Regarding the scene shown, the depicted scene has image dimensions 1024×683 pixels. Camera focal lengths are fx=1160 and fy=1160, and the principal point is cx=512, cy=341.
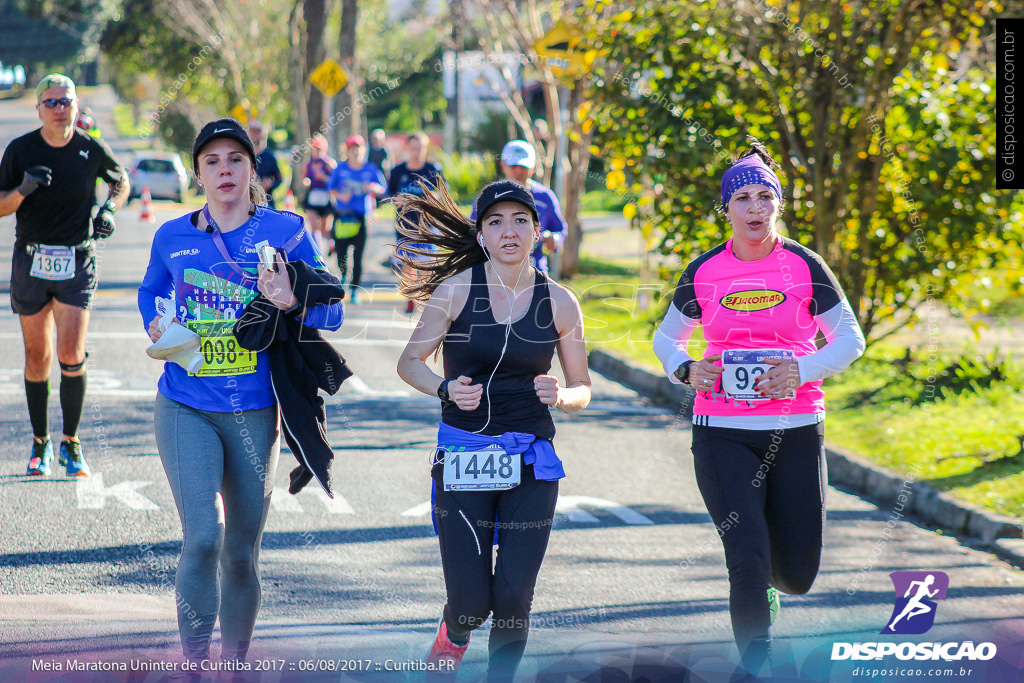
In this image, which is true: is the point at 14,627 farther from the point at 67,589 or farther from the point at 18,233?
the point at 18,233

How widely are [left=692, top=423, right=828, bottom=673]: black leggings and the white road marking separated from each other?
139 inches

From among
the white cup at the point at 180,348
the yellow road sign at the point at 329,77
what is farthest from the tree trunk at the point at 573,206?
the white cup at the point at 180,348

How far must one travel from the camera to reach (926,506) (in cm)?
728

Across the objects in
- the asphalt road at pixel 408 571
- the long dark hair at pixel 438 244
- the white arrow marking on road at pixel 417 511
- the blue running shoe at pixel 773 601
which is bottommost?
the white arrow marking on road at pixel 417 511

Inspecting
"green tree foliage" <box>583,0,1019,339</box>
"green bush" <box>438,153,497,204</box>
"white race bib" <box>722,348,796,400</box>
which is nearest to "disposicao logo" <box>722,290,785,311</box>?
"white race bib" <box>722,348,796,400</box>

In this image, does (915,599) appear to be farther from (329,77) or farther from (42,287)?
(329,77)

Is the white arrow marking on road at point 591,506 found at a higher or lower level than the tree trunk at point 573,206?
lower

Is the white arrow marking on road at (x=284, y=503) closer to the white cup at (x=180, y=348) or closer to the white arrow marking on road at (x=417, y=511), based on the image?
the white arrow marking on road at (x=417, y=511)

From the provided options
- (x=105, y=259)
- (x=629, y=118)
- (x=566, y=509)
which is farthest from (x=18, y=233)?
(x=105, y=259)

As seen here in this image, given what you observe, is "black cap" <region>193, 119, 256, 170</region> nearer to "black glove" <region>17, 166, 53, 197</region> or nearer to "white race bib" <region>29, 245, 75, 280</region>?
"black glove" <region>17, 166, 53, 197</region>

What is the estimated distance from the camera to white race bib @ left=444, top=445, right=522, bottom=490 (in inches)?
153

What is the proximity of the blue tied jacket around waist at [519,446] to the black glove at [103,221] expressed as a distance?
348 cm

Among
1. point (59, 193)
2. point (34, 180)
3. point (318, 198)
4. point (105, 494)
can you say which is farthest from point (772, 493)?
point (318, 198)

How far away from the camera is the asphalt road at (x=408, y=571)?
4.60 m
